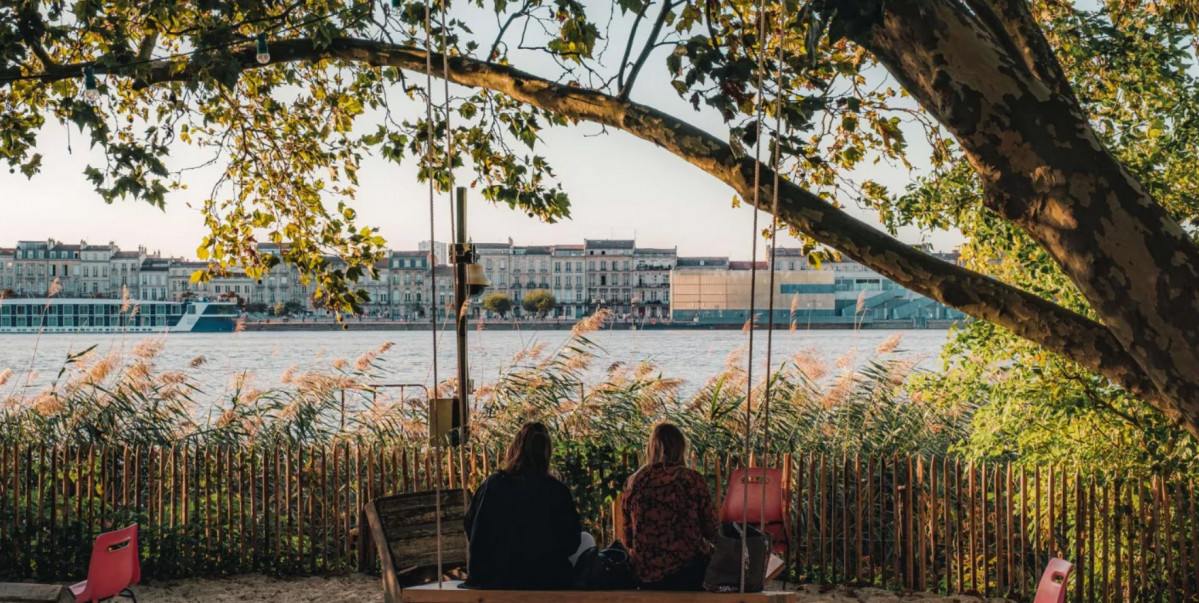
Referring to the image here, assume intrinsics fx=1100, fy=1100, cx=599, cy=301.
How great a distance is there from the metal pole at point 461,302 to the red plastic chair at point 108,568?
7.24ft

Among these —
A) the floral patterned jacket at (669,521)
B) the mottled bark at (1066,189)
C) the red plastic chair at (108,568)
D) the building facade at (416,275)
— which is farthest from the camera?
the building facade at (416,275)

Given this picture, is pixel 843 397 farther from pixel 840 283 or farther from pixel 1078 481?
pixel 840 283

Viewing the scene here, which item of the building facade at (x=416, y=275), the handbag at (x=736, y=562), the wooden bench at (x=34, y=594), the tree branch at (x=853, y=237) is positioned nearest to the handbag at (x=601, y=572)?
the handbag at (x=736, y=562)

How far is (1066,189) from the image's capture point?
11.6 ft

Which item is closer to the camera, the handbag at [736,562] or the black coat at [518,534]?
the handbag at [736,562]

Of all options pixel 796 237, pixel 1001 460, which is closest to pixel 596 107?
pixel 796 237

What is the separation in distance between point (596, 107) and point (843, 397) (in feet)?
16.0

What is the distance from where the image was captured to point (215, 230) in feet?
30.9

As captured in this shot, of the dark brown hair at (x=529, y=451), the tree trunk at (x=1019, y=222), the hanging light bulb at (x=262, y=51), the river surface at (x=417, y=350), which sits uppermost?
the hanging light bulb at (x=262, y=51)

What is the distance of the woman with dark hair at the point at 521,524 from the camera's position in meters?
4.57

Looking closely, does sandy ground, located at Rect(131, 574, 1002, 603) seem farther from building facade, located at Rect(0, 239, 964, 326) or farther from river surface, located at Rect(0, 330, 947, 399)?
building facade, located at Rect(0, 239, 964, 326)

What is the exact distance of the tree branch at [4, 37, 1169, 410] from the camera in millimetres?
4032

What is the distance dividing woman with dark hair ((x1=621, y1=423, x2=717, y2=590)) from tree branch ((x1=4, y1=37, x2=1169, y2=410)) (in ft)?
3.61

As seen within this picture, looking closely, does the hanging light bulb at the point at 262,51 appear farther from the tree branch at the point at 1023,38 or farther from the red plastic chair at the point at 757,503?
the tree branch at the point at 1023,38
